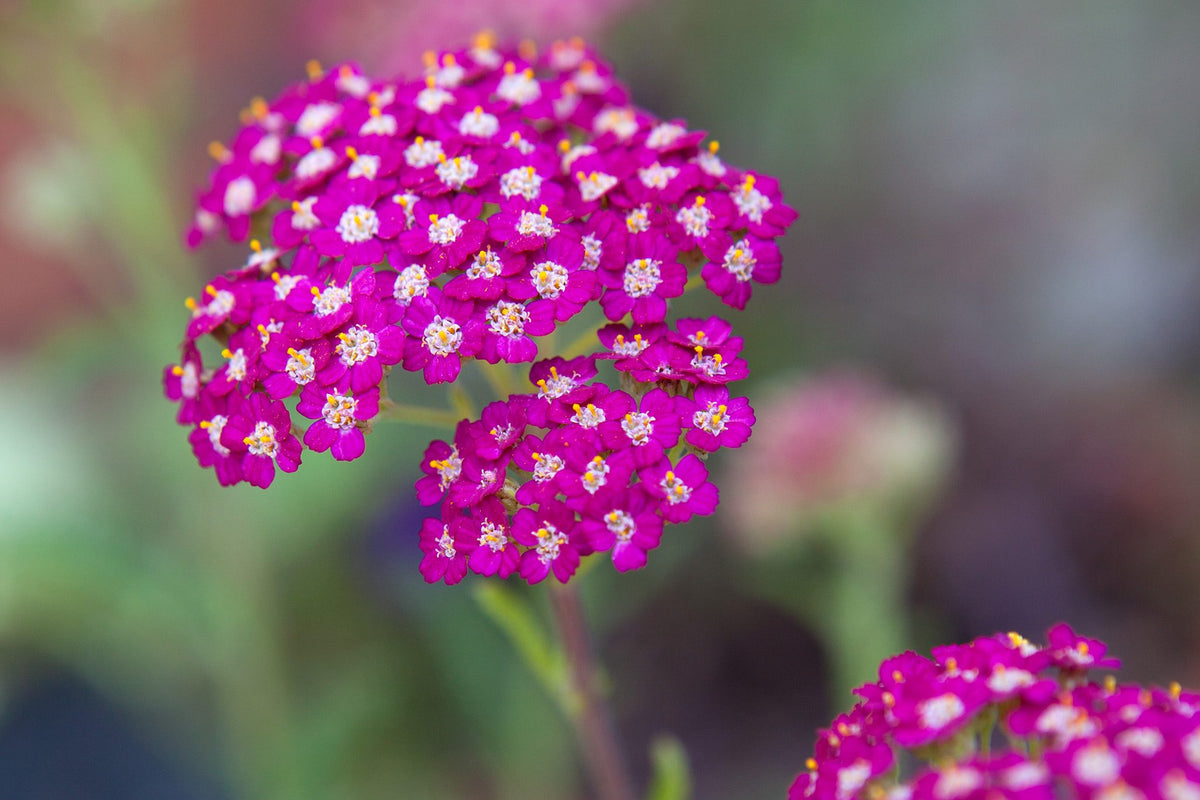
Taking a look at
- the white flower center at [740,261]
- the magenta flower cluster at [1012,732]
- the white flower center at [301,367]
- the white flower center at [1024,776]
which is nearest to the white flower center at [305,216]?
the white flower center at [301,367]

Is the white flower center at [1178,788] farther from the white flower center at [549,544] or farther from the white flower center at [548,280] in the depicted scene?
the white flower center at [548,280]

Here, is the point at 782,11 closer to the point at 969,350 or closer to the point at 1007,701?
the point at 969,350

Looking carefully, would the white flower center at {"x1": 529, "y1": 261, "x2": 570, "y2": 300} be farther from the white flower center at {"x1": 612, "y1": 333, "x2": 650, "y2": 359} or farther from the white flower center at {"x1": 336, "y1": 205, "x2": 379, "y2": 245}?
the white flower center at {"x1": 336, "y1": 205, "x2": 379, "y2": 245}

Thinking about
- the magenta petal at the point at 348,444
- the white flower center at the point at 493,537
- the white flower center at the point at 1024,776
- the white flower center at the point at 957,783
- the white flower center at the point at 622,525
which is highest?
the white flower center at the point at 622,525

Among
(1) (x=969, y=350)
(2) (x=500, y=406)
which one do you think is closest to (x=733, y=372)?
(2) (x=500, y=406)

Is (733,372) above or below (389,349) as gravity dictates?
above

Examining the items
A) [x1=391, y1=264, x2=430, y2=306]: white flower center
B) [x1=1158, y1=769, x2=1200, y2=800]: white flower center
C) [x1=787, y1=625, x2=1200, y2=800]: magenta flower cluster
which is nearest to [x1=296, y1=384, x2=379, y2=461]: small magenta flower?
[x1=391, y1=264, x2=430, y2=306]: white flower center

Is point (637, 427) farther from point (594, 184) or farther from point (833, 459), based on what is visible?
point (833, 459)
